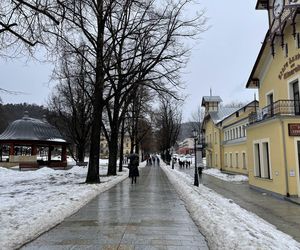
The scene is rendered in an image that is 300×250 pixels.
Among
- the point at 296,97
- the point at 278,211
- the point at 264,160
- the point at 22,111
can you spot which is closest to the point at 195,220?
the point at 278,211

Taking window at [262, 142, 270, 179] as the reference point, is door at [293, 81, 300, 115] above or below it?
above

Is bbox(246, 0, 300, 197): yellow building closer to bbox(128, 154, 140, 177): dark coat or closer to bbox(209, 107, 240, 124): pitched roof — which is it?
bbox(128, 154, 140, 177): dark coat

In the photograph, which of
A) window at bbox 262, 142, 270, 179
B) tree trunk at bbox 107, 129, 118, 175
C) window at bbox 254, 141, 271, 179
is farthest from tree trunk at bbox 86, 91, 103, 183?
window at bbox 262, 142, 270, 179

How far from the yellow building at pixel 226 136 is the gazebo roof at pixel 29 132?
21.4 meters

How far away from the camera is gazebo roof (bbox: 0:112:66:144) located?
1672 inches

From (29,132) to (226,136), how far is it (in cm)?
2529

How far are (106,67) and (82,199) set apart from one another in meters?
10.2

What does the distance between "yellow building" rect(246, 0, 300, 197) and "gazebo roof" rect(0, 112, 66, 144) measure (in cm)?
2744

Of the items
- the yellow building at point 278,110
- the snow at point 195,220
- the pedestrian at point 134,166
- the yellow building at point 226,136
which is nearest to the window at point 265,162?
the yellow building at point 278,110

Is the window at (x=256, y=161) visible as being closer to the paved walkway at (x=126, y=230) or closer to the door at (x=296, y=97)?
the door at (x=296, y=97)

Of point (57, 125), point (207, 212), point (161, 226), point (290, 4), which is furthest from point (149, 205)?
point (57, 125)

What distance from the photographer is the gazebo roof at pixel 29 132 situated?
139 feet

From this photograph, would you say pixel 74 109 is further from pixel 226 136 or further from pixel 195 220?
pixel 195 220

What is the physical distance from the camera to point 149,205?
40.6 feet
